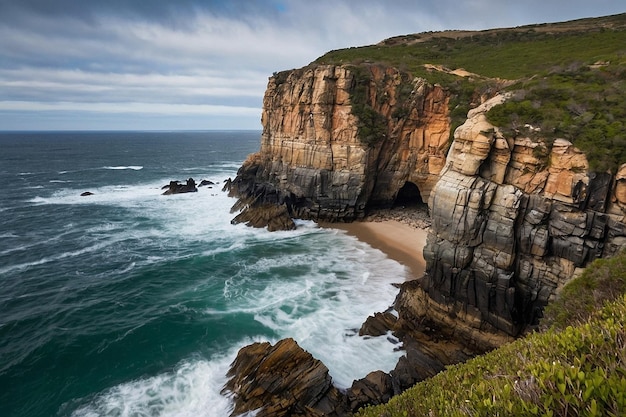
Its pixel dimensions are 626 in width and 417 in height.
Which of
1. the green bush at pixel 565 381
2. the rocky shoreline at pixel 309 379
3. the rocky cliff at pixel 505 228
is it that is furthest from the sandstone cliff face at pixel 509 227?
the green bush at pixel 565 381

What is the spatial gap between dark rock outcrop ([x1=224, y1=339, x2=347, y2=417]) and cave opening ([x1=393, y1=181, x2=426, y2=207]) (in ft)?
100

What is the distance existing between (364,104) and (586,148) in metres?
25.8

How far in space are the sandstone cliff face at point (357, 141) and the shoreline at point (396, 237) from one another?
7.30ft

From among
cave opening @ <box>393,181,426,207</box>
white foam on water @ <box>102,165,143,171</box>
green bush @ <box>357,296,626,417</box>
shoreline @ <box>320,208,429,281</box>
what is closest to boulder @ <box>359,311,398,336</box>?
shoreline @ <box>320,208,429,281</box>

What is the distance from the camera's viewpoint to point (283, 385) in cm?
1602

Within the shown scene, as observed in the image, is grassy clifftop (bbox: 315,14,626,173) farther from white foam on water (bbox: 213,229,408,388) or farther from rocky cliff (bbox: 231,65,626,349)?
white foam on water (bbox: 213,229,408,388)

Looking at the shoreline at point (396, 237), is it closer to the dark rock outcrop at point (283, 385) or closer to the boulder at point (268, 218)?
the boulder at point (268, 218)

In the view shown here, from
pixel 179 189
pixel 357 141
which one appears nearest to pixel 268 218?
pixel 357 141

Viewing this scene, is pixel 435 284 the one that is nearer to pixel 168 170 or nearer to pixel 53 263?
pixel 53 263

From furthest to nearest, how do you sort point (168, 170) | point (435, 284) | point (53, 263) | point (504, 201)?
1. point (168, 170)
2. point (53, 263)
3. point (435, 284)
4. point (504, 201)

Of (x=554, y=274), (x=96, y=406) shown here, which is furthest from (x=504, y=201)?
(x=96, y=406)

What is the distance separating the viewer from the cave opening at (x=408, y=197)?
A: 44.8 metres

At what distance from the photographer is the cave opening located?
44778 mm

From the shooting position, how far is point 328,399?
15.7 m
